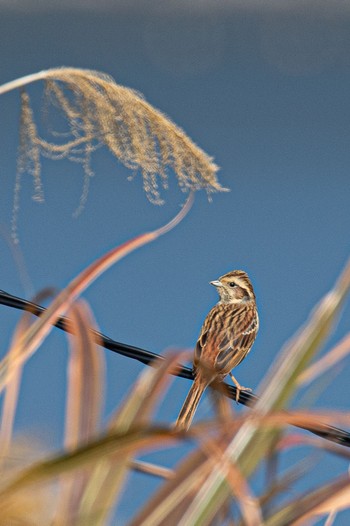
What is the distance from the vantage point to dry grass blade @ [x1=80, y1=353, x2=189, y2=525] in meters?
1.65

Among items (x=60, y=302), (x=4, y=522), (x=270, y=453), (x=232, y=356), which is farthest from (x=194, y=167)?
(x=232, y=356)

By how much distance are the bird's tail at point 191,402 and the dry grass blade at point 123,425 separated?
84.6 inches

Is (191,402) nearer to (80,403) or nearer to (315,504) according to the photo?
(80,403)

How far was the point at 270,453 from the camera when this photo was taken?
1695 mm

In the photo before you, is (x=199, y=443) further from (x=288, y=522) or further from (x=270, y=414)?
(x=288, y=522)

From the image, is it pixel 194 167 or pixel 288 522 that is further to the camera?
pixel 194 167

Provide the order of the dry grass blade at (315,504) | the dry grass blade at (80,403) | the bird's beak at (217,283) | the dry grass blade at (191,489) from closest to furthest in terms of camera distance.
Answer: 1. the dry grass blade at (191,489)
2. the dry grass blade at (315,504)
3. the dry grass blade at (80,403)
4. the bird's beak at (217,283)

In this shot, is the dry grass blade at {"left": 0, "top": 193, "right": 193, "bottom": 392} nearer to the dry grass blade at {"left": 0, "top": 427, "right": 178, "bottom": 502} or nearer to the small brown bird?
the dry grass blade at {"left": 0, "top": 427, "right": 178, "bottom": 502}

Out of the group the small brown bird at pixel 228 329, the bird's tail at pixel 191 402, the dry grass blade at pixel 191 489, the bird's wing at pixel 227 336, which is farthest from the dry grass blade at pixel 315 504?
the bird's wing at pixel 227 336

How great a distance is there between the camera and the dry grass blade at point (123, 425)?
5.43 feet

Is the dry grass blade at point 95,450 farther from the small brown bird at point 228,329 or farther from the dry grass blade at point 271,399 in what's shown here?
the small brown bird at point 228,329

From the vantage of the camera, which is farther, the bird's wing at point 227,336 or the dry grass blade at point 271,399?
the bird's wing at point 227,336

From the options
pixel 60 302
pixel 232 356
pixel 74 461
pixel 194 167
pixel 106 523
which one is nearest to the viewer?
pixel 74 461

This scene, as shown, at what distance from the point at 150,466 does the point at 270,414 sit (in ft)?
1.70
